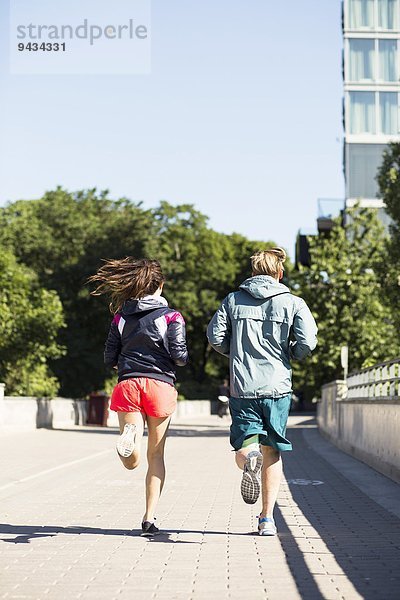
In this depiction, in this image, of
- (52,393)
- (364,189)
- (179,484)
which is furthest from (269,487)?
(364,189)

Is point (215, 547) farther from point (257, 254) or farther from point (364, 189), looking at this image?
point (364, 189)

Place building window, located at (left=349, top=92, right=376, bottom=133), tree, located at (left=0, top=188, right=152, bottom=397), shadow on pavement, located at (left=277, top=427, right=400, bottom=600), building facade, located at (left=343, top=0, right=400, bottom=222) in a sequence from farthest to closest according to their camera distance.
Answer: building window, located at (left=349, top=92, right=376, bottom=133)
building facade, located at (left=343, top=0, right=400, bottom=222)
tree, located at (left=0, top=188, right=152, bottom=397)
shadow on pavement, located at (left=277, top=427, right=400, bottom=600)

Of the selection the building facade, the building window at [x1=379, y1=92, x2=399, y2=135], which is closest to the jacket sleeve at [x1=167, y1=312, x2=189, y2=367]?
the building facade

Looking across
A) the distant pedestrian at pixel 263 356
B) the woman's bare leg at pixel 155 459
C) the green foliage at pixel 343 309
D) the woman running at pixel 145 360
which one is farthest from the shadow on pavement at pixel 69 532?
the green foliage at pixel 343 309

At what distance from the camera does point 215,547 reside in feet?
25.2

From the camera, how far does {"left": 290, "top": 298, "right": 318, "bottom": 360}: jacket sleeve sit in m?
8.03

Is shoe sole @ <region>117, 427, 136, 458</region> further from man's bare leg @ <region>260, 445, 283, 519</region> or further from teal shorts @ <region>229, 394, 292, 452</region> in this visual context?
man's bare leg @ <region>260, 445, 283, 519</region>

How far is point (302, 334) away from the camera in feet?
26.3

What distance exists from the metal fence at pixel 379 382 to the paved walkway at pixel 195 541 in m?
1.20

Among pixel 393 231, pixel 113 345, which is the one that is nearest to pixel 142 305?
pixel 113 345

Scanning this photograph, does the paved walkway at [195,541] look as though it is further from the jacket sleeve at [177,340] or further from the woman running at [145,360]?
the jacket sleeve at [177,340]

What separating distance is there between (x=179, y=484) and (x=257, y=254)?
5.78 metres

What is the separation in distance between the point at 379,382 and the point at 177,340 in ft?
30.7

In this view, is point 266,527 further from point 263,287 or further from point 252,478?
point 263,287
